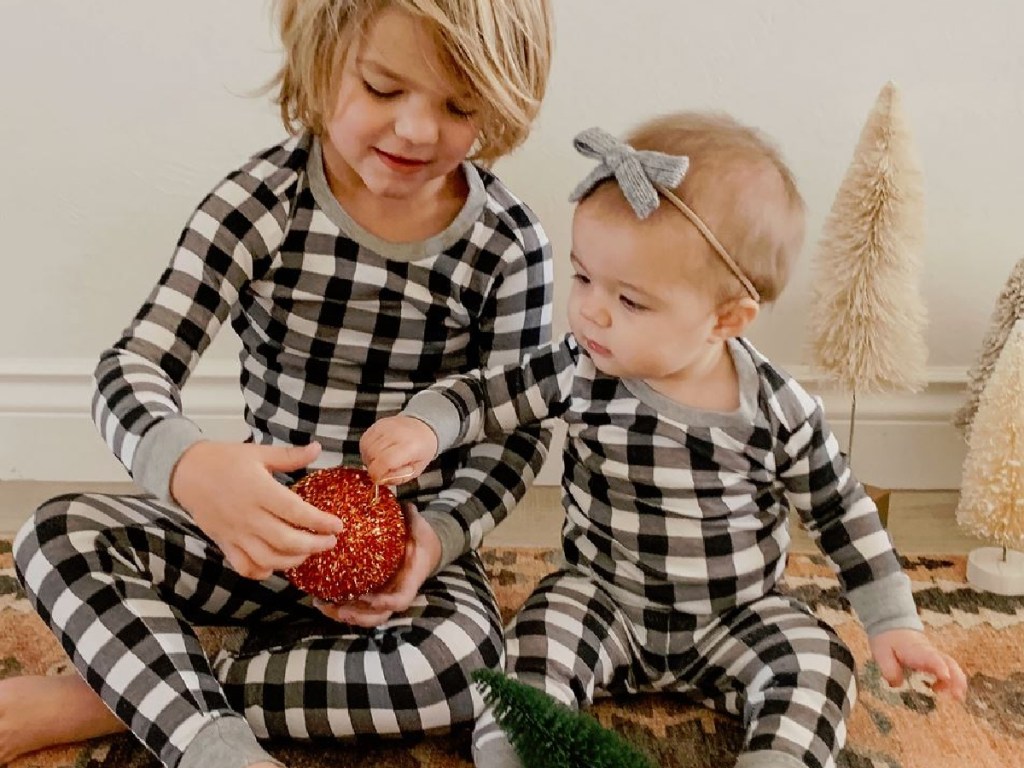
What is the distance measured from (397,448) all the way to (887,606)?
0.42 meters

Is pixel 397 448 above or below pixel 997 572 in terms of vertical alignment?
above

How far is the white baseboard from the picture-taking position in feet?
4.26

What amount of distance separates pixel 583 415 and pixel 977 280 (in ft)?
2.33

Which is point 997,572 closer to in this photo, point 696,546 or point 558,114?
point 696,546

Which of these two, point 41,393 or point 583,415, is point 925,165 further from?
point 41,393

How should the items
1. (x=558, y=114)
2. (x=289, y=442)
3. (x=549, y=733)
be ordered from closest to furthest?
(x=549, y=733), (x=289, y=442), (x=558, y=114)

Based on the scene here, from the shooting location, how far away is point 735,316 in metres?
0.78

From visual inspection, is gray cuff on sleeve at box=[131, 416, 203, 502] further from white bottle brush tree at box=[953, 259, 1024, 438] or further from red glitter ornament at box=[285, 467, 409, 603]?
white bottle brush tree at box=[953, 259, 1024, 438]

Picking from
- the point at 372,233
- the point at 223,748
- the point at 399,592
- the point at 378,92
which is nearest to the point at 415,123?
the point at 378,92

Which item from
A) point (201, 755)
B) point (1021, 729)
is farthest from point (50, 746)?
point (1021, 729)

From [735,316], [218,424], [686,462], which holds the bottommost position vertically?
[218,424]

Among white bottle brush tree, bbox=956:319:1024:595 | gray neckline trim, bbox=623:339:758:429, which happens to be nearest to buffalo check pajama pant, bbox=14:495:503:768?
gray neckline trim, bbox=623:339:758:429

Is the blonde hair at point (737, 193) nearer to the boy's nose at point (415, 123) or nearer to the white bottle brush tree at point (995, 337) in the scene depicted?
the boy's nose at point (415, 123)

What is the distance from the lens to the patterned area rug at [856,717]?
0.79 m
